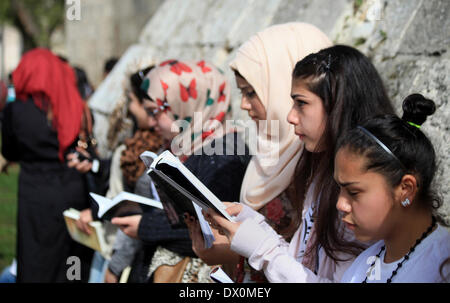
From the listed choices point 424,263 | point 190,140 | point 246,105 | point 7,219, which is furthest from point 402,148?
point 7,219

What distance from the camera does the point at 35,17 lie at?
21.1 m

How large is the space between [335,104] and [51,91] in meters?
2.82

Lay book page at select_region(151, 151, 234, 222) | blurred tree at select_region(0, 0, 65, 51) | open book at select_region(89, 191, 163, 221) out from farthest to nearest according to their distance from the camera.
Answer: blurred tree at select_region(0, 0, 65, 51) → open book at select_region(89, 191, 163, 221) → book page at select_region(151, 151, 234, 222)

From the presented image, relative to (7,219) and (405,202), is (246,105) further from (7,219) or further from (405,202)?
(7,219)

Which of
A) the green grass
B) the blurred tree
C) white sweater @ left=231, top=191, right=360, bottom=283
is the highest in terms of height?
white sweater @ left=231, top=191, right=360, bottom=283

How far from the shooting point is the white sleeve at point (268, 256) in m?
1.82

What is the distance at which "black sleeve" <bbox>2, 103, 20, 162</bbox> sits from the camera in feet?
13.5

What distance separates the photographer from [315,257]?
1.99m

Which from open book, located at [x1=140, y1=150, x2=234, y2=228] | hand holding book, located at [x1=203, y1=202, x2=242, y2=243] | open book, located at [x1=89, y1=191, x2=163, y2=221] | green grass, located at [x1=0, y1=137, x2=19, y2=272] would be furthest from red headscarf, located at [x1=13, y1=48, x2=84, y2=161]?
hand holding book, located at [x1=203, y1=202, x2=242, y2=243]

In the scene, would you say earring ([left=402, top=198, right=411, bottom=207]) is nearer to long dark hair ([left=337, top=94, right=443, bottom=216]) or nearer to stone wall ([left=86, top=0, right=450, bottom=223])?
long dark hair ([left=337, top=94, right=443, bottom=216])

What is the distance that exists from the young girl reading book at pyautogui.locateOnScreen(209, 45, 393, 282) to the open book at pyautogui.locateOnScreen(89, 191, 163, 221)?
708 mm
